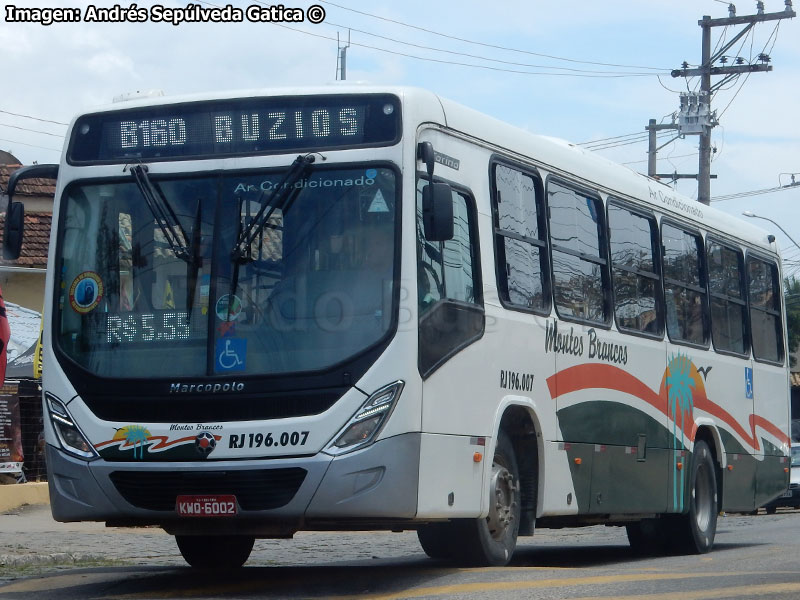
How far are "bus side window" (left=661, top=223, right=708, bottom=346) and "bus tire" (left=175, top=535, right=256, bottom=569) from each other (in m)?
4.60

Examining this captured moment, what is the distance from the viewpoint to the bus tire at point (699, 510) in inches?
558

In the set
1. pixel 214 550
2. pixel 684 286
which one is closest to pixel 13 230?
pixel 214 550

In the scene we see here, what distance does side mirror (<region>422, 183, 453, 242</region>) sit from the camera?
9039 millimetres

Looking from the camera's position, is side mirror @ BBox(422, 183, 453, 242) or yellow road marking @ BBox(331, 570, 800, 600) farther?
side mirror @ BBox(422, 183, 453, 242)

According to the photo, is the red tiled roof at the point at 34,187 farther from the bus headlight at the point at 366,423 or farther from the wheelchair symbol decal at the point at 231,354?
the bus headlight at the point at 366,423

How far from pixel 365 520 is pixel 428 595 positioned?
2.64ft

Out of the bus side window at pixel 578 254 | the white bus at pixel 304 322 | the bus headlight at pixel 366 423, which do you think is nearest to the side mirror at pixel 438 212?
the white bus at pixel 304 322

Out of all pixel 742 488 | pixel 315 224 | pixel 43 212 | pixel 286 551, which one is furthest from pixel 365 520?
pixel 43 212

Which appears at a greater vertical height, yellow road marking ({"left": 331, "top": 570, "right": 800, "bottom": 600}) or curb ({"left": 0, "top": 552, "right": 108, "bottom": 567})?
curb ({"left": 0, "top": 552, "right": 108, "bottom": 567})

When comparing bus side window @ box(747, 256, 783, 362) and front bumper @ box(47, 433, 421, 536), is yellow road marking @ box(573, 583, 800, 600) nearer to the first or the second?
front bumper @ box(47, 433, 421, 536)

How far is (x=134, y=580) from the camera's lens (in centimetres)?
1030

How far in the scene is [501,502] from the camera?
405 inches

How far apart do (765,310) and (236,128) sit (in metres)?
8.70

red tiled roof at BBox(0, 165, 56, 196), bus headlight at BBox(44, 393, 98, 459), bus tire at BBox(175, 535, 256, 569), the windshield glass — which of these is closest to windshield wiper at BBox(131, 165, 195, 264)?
the windshield glass
